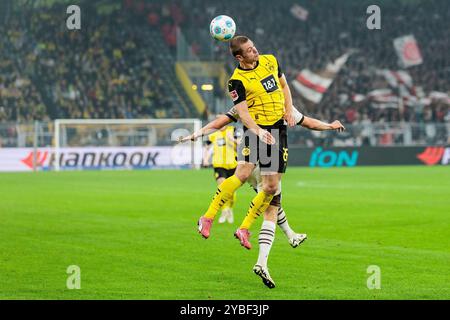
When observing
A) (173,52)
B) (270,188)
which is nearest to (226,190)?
(270,188)

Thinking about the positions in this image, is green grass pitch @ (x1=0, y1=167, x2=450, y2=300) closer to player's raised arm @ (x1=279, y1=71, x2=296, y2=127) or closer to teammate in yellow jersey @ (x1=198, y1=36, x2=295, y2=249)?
teammate in yellow jersey @ (x1=198, y1=36, x2=295, y2=249)

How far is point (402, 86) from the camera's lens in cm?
5078

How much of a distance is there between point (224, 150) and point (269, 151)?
29.5 feet

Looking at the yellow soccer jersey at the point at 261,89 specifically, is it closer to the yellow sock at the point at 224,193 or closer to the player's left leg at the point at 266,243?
the yellow sock at the point at 224,193

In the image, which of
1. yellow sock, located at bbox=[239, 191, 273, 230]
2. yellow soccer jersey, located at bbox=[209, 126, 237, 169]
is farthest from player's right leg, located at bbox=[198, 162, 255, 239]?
yellow soccer jersey, located at bbox=[209, 126, 237, 169]

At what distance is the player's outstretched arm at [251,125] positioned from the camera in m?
10.4

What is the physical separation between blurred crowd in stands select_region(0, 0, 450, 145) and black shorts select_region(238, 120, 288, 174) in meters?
35.3

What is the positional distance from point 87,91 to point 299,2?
13.4 meters

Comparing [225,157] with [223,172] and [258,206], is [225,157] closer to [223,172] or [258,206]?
[223,172]

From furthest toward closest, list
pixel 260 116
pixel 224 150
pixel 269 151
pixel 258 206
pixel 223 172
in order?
pixel 224 150
pixel 223 172
pixel 258 206
pixel 260 116
pixel 269 151

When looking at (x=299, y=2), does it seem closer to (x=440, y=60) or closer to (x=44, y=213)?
(x=440, y=60)

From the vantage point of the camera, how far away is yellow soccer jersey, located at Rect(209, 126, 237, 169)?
19.1 m

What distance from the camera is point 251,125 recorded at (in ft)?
34.2
